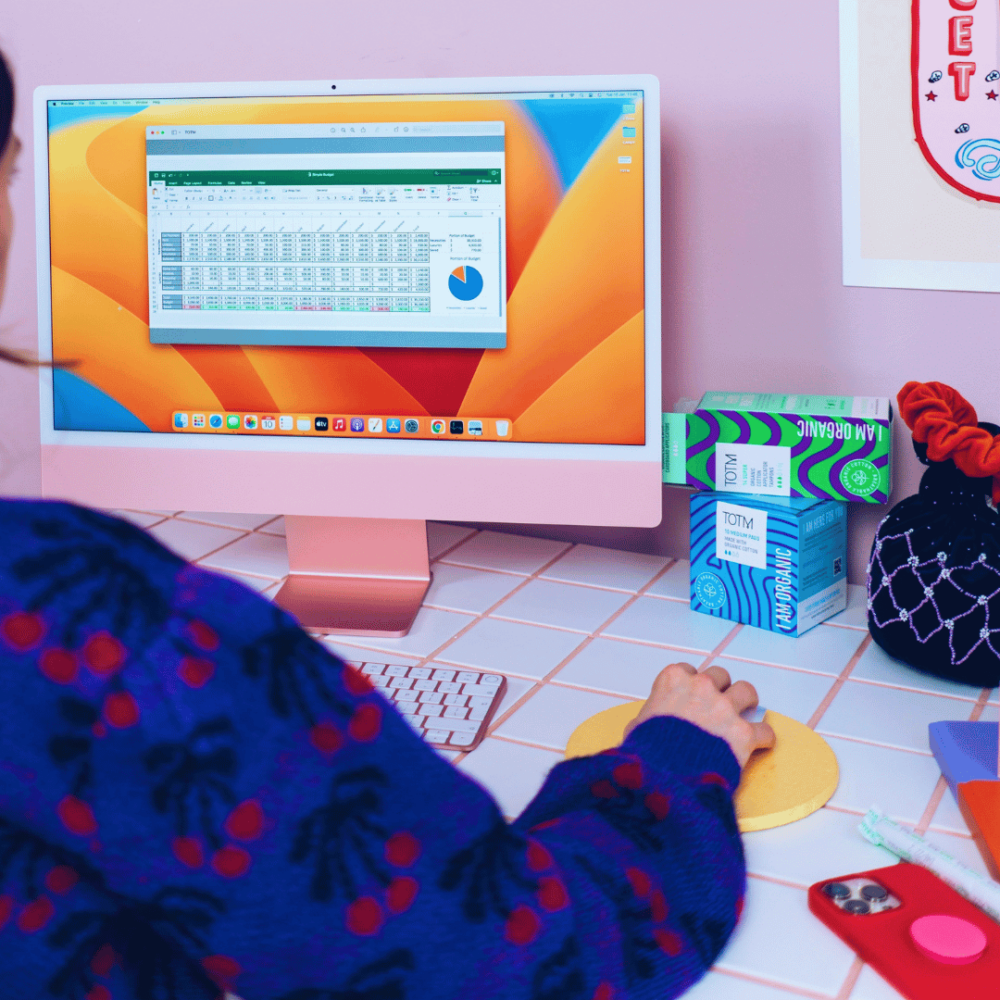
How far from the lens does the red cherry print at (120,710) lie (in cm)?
39

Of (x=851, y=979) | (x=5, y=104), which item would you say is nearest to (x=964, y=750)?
(x=851, y=979)

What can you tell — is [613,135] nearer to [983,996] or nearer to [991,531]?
[991,531]

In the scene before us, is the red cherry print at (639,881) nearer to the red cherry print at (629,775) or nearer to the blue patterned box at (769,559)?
the red cherry print at (629,775)

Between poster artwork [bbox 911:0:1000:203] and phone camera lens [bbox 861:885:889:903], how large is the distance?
2.20ft

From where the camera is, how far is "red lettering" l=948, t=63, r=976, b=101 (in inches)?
→ 39.4

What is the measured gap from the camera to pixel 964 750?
30.6 inches

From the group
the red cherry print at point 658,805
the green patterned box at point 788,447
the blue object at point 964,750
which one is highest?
the green patterned box at point 788,447

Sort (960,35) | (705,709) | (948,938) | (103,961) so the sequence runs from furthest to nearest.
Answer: (960,35) < (705,709) < (948,938) < (103,961)

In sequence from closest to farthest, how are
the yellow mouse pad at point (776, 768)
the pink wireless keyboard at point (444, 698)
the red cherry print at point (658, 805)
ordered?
the red cherry print at point (658, 805) → the yellow mouse pad at point (776, 768) → the pink wireless keyboard at point (444, 698)

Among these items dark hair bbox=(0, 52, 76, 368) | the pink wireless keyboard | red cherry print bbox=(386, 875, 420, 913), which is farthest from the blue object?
dark hair bbox=(0, 52, 76, 368)

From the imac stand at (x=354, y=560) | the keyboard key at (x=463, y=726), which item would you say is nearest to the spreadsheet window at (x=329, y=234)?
the imac stand at (x=354, y=560)

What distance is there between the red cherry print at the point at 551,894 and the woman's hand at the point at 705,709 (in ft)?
0.85

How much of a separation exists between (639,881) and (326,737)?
23cm

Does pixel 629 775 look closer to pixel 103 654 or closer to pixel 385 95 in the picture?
pixel 103 654
